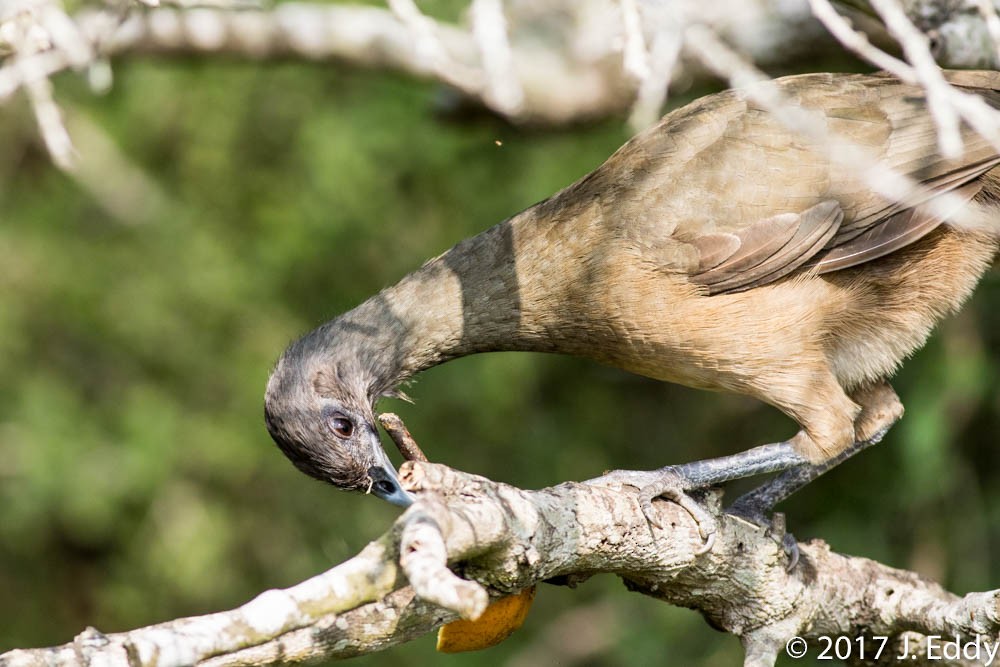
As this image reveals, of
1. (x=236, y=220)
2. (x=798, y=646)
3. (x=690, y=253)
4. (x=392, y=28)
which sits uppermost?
(x=236, y=220)

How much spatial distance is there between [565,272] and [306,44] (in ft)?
6.18

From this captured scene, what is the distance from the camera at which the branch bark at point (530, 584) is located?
6.93ft

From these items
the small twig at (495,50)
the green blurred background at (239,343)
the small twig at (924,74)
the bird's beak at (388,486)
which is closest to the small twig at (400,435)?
the bird's beak at (388,486)

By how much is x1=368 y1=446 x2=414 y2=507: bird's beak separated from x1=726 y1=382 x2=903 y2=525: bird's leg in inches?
41.6

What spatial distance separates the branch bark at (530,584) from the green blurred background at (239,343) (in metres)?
2.28

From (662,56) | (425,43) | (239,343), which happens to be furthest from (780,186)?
(239,343)

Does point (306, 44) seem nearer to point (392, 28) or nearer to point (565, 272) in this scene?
point (392, 28)

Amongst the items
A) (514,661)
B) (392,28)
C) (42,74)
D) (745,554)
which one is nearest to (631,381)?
(514,661)

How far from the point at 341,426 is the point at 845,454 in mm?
1740

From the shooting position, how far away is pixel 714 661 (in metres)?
5.43

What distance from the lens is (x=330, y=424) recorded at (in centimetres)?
380

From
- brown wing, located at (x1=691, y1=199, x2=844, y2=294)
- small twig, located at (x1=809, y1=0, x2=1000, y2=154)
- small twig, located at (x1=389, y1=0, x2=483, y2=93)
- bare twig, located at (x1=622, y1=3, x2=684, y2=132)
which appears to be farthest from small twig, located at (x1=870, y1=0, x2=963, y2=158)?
brown wing, located at (x1=691, y1=199, x2=844, y2=294)

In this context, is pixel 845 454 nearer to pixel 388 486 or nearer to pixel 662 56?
pixel 388 486

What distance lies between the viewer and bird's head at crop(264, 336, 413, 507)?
12.4 ft
